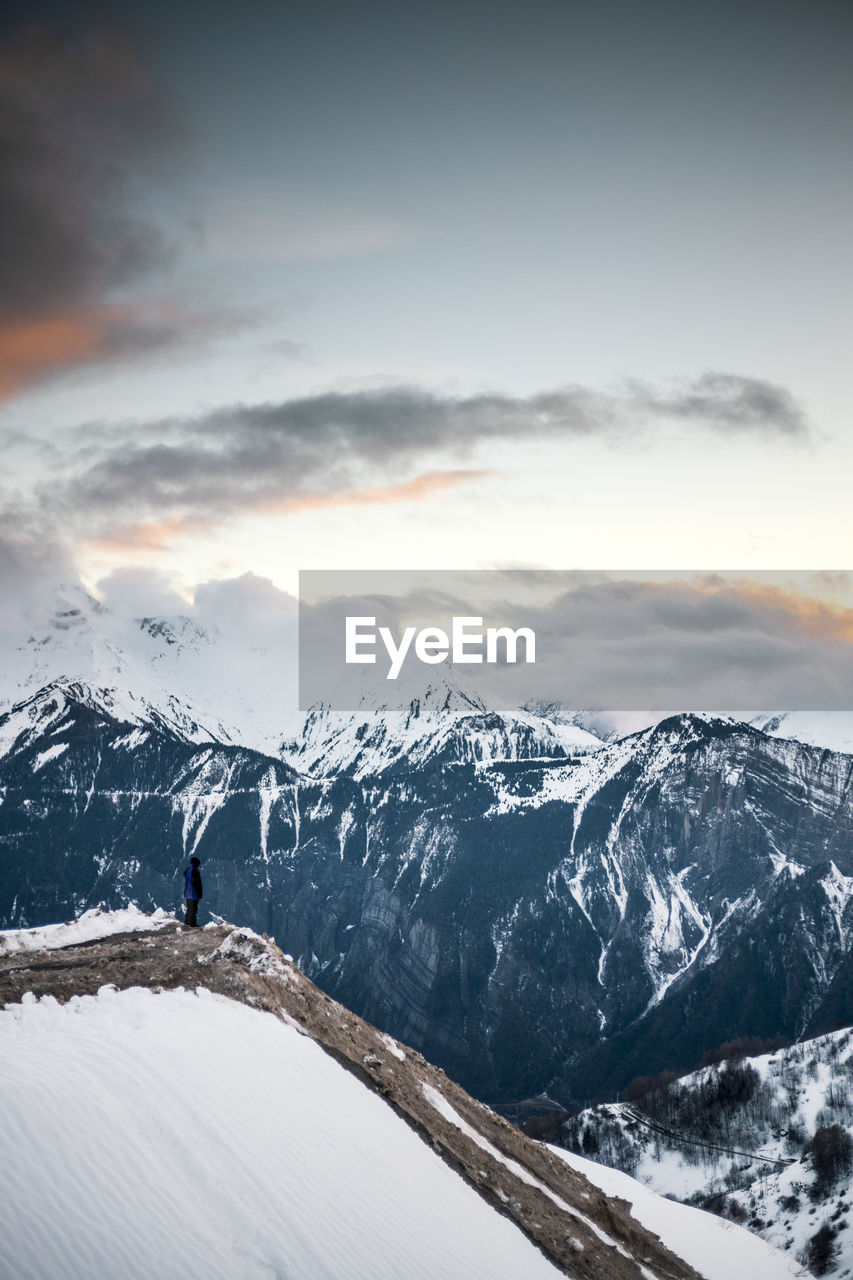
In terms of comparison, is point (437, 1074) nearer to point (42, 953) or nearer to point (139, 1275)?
point (42, 953)

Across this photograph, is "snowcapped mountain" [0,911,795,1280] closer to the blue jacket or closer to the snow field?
Result: the snow field

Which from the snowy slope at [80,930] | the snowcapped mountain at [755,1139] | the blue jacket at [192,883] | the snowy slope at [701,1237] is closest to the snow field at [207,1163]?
the blue jacket at [192,883]

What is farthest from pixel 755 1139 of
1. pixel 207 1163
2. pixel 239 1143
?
pixel 207 1163

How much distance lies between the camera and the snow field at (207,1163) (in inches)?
640

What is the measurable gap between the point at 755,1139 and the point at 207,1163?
452 ft

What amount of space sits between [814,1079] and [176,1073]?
14677 centimetres

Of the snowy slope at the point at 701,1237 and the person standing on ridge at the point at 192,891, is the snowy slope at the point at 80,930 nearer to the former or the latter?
the person standing on ridge at the point at 192,891

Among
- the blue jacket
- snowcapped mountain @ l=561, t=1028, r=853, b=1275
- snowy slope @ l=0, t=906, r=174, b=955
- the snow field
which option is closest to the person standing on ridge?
the blue jacket

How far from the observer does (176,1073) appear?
847 inches

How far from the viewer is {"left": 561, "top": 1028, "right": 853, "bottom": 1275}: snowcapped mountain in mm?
90625

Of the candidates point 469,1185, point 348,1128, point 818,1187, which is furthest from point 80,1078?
point 818,1187

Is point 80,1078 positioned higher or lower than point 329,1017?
higher

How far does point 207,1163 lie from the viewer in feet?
62.1

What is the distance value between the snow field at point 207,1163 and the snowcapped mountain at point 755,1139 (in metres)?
69.8
